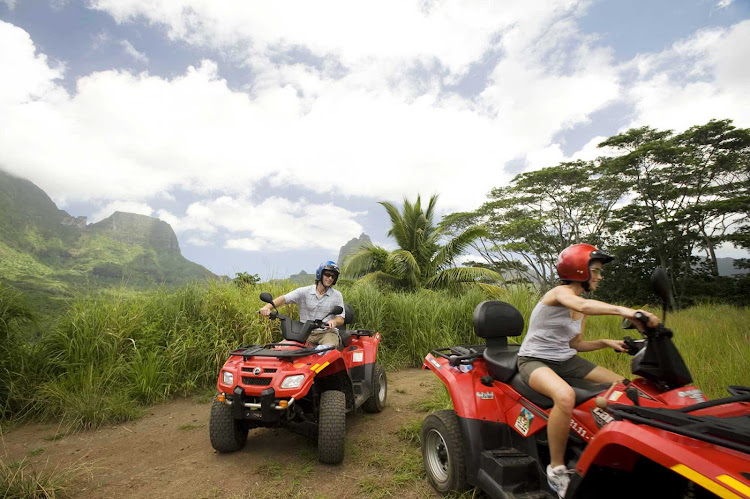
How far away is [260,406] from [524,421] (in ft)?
6.42

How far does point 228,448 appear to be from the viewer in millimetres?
3686

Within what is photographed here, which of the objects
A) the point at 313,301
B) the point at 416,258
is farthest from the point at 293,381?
the point at 416,258

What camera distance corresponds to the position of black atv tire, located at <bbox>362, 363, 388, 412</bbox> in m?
4.74

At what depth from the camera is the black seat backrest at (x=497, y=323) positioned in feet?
9.84

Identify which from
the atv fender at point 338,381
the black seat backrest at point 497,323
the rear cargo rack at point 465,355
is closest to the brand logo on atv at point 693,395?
the black seat backrest at point 497,323

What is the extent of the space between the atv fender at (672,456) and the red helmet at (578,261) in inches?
37.9

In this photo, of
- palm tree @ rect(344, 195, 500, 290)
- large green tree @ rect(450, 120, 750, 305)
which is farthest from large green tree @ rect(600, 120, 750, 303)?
palm tree @ rect(344, 195, 500, 290)

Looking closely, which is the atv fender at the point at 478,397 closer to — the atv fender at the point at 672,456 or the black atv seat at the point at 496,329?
the black atv seat at the point at 496,329

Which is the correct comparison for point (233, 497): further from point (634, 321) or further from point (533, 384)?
point (634, 321)

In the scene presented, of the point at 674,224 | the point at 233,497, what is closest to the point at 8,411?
the point at 233,497

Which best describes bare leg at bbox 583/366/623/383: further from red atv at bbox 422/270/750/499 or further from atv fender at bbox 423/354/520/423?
atv fender at bbox 423/354/520/423

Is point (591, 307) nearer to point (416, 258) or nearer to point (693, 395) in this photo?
point (693, 395)

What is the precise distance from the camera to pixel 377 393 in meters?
4.84

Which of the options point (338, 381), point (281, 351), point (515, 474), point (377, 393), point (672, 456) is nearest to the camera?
point (672, 456)
